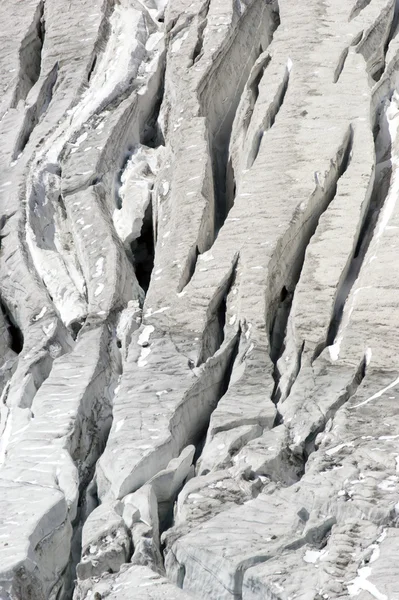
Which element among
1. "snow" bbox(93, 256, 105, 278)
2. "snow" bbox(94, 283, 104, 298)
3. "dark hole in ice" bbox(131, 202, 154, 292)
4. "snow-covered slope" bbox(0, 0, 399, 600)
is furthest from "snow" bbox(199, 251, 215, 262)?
"dark hole in ice" bbox(131, 202, 154, 292)

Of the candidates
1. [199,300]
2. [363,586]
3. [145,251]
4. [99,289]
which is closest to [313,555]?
[363,586]

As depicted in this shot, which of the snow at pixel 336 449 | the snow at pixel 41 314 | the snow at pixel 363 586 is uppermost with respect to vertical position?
the snow at pixel 41 314

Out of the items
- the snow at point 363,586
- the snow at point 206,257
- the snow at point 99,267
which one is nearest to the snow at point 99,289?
the snow at point 99,267

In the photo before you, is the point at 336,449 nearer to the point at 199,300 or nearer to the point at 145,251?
the point at 199,300

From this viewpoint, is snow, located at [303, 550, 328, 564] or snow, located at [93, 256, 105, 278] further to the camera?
snow, located at [93, 256, 105, 278]

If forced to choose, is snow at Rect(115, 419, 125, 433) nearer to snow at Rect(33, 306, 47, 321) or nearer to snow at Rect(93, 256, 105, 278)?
snow at Rect(33, 306, 47, 321)

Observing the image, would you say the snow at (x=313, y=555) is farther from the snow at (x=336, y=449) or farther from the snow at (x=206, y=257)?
the snow at (x=206, y=257)

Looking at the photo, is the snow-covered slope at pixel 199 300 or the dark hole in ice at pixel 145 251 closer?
the snow-covered slope at pixel 199 300

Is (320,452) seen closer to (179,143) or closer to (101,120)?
(179,143)

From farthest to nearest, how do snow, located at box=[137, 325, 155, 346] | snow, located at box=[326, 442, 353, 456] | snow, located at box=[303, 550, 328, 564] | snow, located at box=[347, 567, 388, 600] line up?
snow, located at box=[137, 325, 155, 346]
snow, located at box=[326, 442, 353, 456]
snow, located at box=[303, 550, 328, 564]
snow, located at box=[347, 567, 388, 600]

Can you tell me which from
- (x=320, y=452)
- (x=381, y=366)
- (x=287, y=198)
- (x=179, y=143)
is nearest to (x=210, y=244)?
(x=287, y=198)

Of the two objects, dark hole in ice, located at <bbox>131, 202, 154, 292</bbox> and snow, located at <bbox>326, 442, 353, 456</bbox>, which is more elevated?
dark hole in ice, located at <bbox>131, 202, 154, 292</bbox>
